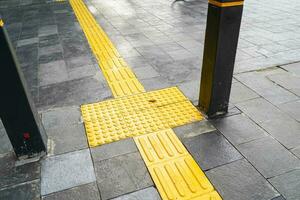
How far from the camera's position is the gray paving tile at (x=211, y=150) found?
289 cm

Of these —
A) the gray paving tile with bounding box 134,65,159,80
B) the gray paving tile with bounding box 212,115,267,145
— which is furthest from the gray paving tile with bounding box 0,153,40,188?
the gray paving tile with bounding box 134,65,159,80

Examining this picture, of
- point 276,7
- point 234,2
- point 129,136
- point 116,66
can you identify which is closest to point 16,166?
point 129,136

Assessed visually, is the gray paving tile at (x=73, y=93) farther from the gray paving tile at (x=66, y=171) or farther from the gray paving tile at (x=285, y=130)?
the gray paving tile at (x=285, y=130)

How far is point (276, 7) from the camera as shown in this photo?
875 centimetres

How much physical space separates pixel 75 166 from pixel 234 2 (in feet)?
8.09

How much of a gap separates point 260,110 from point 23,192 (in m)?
3.04

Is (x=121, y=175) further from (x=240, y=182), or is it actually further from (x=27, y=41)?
(x=27, y=41)

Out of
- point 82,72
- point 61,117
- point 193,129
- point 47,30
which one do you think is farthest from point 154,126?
point 47,30

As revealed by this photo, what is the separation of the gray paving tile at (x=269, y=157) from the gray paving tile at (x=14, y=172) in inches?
89.3

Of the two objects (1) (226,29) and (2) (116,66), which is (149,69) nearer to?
(2) (116,66)

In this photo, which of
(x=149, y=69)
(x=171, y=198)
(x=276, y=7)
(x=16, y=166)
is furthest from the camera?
(x=276, y=7)

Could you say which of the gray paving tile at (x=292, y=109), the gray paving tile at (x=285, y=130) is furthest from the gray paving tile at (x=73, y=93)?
the gray paving tile at (x=292, y=109)

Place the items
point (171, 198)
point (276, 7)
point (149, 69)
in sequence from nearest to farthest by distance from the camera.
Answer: point (171, 198)
point (149, 69)
point (276, 7)

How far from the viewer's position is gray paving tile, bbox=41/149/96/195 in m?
2.70
